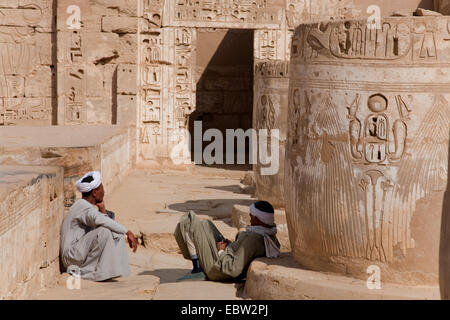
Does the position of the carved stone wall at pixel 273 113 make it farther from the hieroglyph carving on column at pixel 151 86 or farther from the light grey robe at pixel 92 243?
the hieroglyph carving on column at pixel 151 86

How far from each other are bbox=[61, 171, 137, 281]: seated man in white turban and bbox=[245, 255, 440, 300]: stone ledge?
1.03 metres

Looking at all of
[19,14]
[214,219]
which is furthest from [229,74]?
[214,219]

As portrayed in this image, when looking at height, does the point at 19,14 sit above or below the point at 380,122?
above

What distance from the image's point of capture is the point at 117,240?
18.2ft

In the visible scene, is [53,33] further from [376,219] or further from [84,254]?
[376,219]

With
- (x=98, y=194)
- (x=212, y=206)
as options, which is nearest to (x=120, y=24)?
(x=212, y=206)

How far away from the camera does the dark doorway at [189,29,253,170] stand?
→ 15.6 metres

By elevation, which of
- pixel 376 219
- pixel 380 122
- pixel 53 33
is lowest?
Answer: pixel 376 219

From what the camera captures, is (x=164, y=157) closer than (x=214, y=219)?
No

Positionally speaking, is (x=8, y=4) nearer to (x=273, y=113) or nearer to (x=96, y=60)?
(x=96, y=60)

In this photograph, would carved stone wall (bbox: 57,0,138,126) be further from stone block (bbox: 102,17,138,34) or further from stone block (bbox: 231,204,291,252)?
stone block (bbox: 231,204,291,252)

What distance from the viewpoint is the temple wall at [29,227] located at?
4.34 meters

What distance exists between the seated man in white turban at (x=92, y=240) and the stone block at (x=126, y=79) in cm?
695
